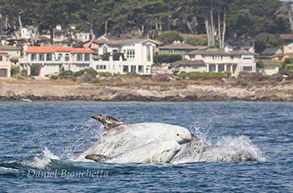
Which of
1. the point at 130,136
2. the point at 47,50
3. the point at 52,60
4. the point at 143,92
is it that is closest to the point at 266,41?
the point at 52,60

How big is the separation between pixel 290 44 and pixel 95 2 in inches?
2191

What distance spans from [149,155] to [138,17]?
138m

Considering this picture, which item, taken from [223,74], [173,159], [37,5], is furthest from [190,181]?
[37,5]

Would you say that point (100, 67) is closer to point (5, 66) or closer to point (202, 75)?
point (5, 66)

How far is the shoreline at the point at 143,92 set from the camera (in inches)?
4173

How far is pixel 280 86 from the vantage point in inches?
4491

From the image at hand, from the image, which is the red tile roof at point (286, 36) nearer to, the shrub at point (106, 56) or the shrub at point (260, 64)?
the shrub at point (260, 64)

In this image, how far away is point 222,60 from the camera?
139125mm

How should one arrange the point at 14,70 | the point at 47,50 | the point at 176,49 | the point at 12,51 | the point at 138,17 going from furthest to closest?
the point at 138,17 → the point at 176,49 → the point at 12,51 → the point at 47,50 → the point at 14,70

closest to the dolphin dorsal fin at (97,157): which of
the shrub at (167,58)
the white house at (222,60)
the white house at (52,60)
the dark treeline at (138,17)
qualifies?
the white house at (52,60)

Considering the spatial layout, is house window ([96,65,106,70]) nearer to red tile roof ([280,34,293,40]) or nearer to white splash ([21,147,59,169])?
red tile roof ([280,34,293,40])

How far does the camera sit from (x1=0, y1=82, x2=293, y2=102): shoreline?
106000mm

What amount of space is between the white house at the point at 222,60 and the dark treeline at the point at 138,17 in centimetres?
1650

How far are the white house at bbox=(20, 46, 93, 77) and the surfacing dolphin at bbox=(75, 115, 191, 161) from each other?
102 m
